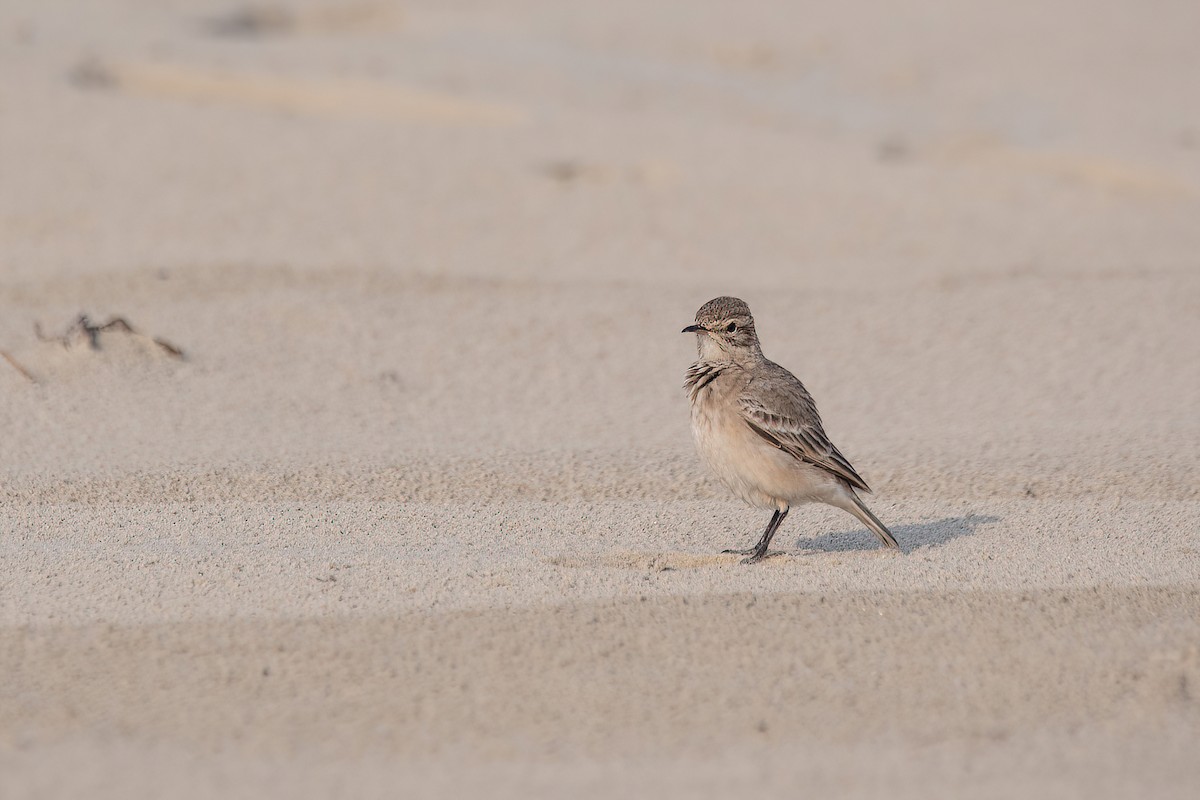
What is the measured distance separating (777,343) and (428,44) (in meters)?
7.60

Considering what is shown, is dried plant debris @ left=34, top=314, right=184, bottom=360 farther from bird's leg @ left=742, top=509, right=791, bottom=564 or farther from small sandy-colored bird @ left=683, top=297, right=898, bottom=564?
bird's leg @ left=742, top=509, right=791, bottom=564

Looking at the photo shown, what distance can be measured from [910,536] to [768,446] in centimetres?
83

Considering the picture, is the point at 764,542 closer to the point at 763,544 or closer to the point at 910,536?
the point at 763,544

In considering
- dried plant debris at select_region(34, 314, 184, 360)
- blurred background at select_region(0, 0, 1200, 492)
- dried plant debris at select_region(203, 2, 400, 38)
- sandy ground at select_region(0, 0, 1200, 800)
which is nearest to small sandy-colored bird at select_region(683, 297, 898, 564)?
sandy ground at select_region(0, 0, 1200, 800)

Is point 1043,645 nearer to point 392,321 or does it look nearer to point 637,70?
point 392,321

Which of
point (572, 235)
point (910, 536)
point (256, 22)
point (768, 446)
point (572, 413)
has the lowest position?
point (572, 413)

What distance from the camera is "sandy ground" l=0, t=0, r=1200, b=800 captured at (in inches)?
159

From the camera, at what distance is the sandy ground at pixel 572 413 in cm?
405

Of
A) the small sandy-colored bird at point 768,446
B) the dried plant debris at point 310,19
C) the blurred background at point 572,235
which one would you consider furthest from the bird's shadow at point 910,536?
the dried plant debris at point 310,19

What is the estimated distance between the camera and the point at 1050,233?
33.2 ft

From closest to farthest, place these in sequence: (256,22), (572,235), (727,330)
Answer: (727,330) < (572,235) < (256,22)

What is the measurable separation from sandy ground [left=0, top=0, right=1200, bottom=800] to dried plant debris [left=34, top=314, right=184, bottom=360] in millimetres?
59

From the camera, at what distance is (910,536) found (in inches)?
226

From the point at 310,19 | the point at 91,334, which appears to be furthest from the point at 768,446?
the point at 310,19
